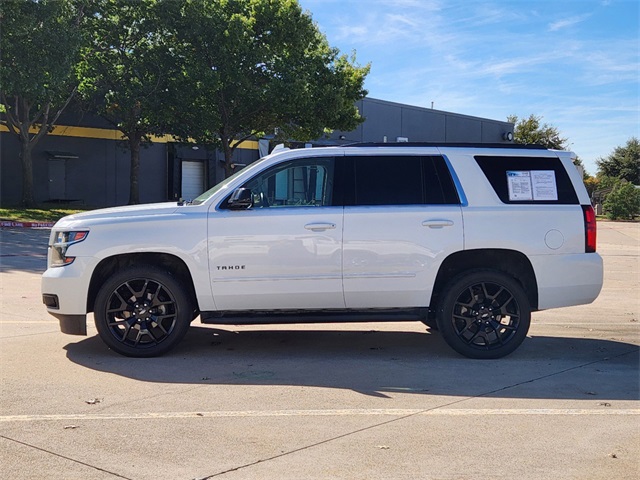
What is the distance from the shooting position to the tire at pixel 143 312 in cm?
708

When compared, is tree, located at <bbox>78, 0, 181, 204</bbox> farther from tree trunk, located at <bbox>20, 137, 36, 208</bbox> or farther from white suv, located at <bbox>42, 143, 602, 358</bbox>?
white suv, located at <bbox>42, 143, 602, 358</bbox>

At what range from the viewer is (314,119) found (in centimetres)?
3294

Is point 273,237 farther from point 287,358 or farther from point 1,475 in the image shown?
point 1,475

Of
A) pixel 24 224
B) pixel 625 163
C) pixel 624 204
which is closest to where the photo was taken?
pixel 24 224

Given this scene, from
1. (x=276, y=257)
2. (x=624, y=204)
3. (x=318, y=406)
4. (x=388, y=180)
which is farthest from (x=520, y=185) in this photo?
(x=624, y=204)

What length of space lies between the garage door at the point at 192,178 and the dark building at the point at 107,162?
55 mm

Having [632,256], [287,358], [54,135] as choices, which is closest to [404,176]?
[287,358]

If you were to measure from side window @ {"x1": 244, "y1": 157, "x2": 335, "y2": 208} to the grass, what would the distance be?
22.5 m

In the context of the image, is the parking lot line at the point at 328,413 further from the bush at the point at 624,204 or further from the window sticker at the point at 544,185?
the bush at the point at 624,204

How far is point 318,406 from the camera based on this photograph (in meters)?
5.64

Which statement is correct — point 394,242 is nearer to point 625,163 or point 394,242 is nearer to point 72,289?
point 72,289

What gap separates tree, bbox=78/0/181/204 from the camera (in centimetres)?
3066

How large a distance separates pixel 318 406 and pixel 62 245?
10.3 ft

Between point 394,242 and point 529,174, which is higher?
point 529,174
